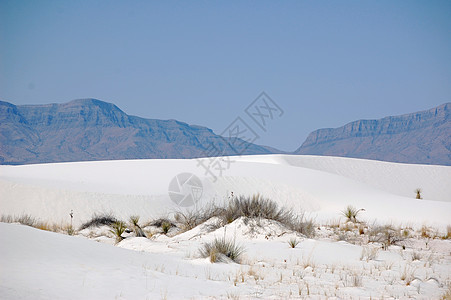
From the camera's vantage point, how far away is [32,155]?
609ft

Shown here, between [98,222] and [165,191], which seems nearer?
[98,222]

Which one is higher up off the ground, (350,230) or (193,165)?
(193,165)

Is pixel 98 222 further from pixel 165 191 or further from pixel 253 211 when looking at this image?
pixel 165 191

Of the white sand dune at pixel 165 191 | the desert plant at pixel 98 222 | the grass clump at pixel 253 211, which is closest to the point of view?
the grass clump at pixel 253 211

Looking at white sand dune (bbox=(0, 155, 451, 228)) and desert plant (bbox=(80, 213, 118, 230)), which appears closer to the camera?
desert plant (bbox=(80, 213, 118, 230))

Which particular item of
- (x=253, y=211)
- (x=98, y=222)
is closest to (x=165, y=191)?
(x=98, y=222)

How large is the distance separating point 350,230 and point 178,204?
10613 mm

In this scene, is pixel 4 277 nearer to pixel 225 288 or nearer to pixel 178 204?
pixel 225 288

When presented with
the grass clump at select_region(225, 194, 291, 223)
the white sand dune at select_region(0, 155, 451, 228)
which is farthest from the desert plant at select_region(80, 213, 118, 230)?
the grass clump at select_region(225, 194, 291, 223)

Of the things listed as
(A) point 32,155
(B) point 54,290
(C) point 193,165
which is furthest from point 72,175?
(A) point 32,155

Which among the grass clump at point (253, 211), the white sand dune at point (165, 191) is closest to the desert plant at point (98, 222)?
the white sand dune at point (165, 191)

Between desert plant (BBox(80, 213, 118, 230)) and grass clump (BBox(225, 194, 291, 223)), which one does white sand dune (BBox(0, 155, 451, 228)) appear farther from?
desert plant (BBox(80, 213, 118, 230))

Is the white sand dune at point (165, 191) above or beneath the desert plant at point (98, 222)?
above

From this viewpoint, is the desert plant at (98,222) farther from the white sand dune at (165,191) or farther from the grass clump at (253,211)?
the grass clump at (253,211)
